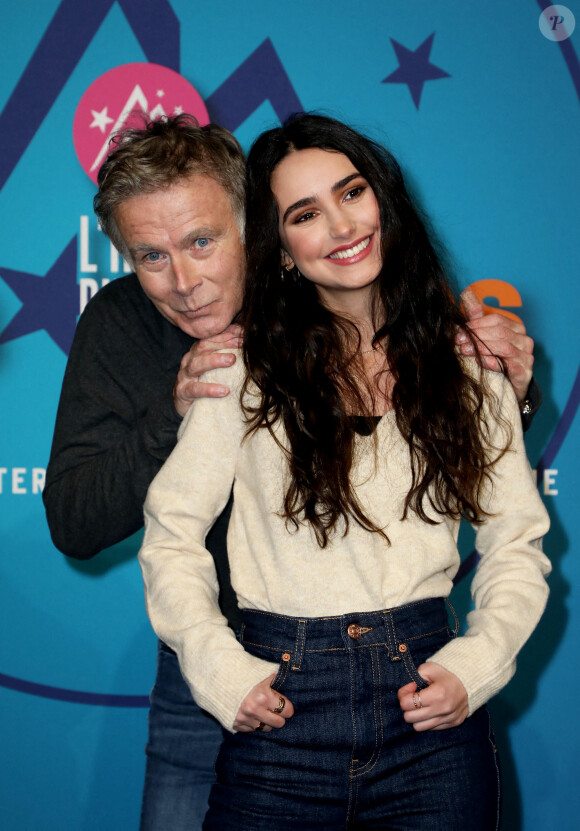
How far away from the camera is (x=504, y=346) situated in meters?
1.56

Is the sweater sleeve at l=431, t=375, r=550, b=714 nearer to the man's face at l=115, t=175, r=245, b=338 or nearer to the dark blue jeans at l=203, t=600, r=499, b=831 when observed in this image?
the dark blue jeans at l=203, t=600, r=499, b=831

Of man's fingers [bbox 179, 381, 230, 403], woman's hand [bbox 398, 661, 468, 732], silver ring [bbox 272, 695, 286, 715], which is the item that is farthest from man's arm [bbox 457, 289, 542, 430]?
silver ring [bbox 272, 695, 286, 715]

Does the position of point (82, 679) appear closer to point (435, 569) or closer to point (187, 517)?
point (187, 517)

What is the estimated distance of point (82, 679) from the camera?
2.30 meters

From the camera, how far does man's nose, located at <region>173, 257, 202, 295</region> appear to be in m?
1.69

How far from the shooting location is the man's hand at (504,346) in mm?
1553

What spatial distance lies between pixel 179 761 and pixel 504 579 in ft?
2.58

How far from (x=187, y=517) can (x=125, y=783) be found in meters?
1.23

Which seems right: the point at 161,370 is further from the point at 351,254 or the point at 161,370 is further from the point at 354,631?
the point at 354,631

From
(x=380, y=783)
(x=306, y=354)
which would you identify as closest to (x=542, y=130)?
(x=306, y=354)

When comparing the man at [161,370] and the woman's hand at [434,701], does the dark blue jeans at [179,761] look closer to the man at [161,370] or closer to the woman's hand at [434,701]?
the man at [161,370]

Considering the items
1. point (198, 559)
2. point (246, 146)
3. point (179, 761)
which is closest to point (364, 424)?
point (198, 559)

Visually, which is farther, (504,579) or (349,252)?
(349,252)

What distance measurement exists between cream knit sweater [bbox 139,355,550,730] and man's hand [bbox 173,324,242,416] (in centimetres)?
2
